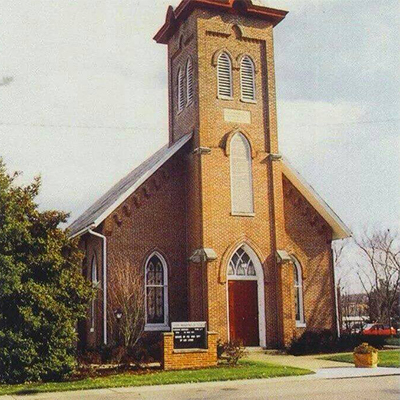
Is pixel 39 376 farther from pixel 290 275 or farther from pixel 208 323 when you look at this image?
pixel 290 275

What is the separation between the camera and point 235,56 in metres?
26.1

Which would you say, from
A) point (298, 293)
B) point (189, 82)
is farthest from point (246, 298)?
point (189, 82)

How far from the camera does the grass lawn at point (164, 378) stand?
1562 centimetres

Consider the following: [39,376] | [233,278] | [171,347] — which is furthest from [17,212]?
[233,278]

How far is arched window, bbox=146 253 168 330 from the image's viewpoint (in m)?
24.7

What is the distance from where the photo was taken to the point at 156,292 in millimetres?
24984

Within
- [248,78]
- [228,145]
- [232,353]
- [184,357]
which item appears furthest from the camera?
[248,78]

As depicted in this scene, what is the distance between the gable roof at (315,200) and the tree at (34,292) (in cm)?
1156

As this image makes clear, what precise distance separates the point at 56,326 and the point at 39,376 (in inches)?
51.6

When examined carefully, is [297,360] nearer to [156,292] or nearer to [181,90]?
[156,292]

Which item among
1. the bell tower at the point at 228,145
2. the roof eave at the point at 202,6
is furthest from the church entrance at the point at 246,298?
the roof eave at the point at 202,6

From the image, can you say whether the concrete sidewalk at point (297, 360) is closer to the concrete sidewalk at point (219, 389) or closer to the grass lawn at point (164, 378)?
the grass lawn at point (164, 378)

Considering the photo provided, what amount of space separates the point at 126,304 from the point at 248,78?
33.8 feet

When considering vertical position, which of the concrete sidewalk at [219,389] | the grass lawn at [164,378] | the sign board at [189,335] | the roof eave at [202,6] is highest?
the roof eave at [202,6]
